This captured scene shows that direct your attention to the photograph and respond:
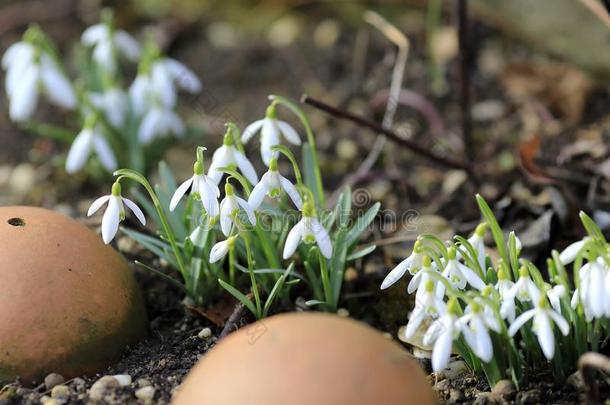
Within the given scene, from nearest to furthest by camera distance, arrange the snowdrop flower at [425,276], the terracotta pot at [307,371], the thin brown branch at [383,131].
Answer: the terracotta pot at [307,371] → the snowdrop flower at [425,276] → the thin brown branch at [383,131]

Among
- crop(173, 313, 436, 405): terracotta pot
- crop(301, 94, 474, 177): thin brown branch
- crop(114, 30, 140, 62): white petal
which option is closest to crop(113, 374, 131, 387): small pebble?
crop(173, 313, 436, 405): terracotta pot

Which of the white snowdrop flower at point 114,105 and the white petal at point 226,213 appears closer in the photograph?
the white petal at point 226,213

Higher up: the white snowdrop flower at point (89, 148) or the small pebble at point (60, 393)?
the white snowdrop flower at point (89, 148)

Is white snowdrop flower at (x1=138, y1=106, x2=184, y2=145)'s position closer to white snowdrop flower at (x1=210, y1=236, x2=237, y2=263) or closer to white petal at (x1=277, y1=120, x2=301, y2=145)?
white petal at (x1=277, y1=120, x2=301, y2=145)

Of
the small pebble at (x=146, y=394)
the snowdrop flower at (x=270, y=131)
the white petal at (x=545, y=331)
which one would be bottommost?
the small pebble at (x=146, y=394)

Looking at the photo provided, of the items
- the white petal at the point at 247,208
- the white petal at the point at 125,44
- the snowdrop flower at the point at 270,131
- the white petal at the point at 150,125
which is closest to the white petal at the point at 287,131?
the snowdrop flower at the point at 270,131

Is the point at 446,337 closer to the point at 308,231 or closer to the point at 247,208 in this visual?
the point at 308,231

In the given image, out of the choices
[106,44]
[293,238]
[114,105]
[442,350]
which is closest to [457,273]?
[442,350]

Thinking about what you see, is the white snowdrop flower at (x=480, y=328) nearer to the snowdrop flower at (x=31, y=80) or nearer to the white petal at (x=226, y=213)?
the white petal at (x=226, y=213)
